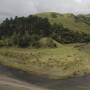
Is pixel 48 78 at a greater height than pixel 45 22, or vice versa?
pixel 45 22

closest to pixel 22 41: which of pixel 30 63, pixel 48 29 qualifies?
pixel 48 29

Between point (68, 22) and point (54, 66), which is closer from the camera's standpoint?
point (54, 66)

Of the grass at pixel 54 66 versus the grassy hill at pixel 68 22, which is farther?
the grassy hill at pixel 68 22

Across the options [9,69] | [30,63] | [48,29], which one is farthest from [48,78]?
[48,29]

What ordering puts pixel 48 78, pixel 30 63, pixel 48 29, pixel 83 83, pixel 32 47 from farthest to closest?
pixel 48 29, pixel 32 47, pixel 30 63, pixel 48 78, pixel 83 83

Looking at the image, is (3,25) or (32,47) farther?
(3,25)

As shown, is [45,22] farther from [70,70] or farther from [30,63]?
[70,70]

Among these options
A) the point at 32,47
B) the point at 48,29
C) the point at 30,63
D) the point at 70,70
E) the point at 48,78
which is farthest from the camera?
the point at 48,29

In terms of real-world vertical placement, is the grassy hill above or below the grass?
above

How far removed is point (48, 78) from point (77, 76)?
11.5ft

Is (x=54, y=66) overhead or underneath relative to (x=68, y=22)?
underneath

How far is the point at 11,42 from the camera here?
76875mm

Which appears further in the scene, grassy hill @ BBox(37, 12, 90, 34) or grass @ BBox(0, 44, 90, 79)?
grassy hill @ BBox(37, 12, 90, 34)

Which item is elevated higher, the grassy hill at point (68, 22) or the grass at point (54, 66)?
the grassy hill at point (68, 22)
